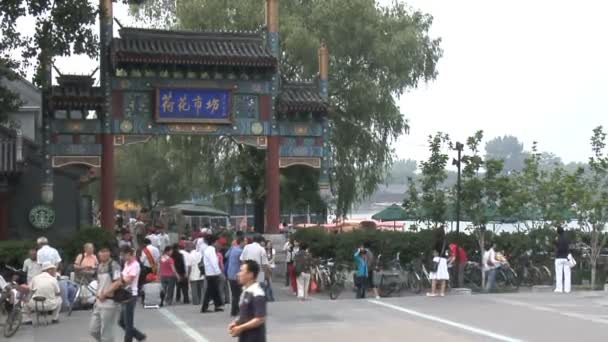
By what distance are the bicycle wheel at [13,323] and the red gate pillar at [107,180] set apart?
1294cm

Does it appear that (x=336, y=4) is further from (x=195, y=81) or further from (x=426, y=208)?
(x=426, y=208)

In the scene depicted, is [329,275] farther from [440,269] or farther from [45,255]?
[45,255]

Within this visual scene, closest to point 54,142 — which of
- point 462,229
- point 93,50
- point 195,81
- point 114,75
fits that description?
point 114,75

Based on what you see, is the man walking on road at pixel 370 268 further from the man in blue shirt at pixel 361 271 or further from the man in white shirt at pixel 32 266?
the man in white shirt at pixel 32 266

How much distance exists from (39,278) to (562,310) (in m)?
10.8

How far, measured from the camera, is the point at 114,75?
101ft

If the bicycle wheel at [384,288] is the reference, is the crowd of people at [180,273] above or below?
above

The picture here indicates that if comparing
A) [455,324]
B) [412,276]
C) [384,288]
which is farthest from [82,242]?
Result: [455,324]

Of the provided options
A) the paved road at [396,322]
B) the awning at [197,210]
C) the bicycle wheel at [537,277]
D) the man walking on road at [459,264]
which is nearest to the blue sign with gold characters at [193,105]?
the man walking on road at [459,264]

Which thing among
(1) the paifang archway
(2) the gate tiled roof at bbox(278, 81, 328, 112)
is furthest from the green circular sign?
(2) the gate tiled roof at bbox(278, 81, 328, 112)

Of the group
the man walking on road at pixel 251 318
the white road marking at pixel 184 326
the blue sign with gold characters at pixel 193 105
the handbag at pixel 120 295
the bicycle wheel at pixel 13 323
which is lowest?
the white road marking at pixel 184 326

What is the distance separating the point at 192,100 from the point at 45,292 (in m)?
14.1

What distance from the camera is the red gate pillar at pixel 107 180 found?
3028 cm

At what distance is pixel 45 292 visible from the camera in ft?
58.9
